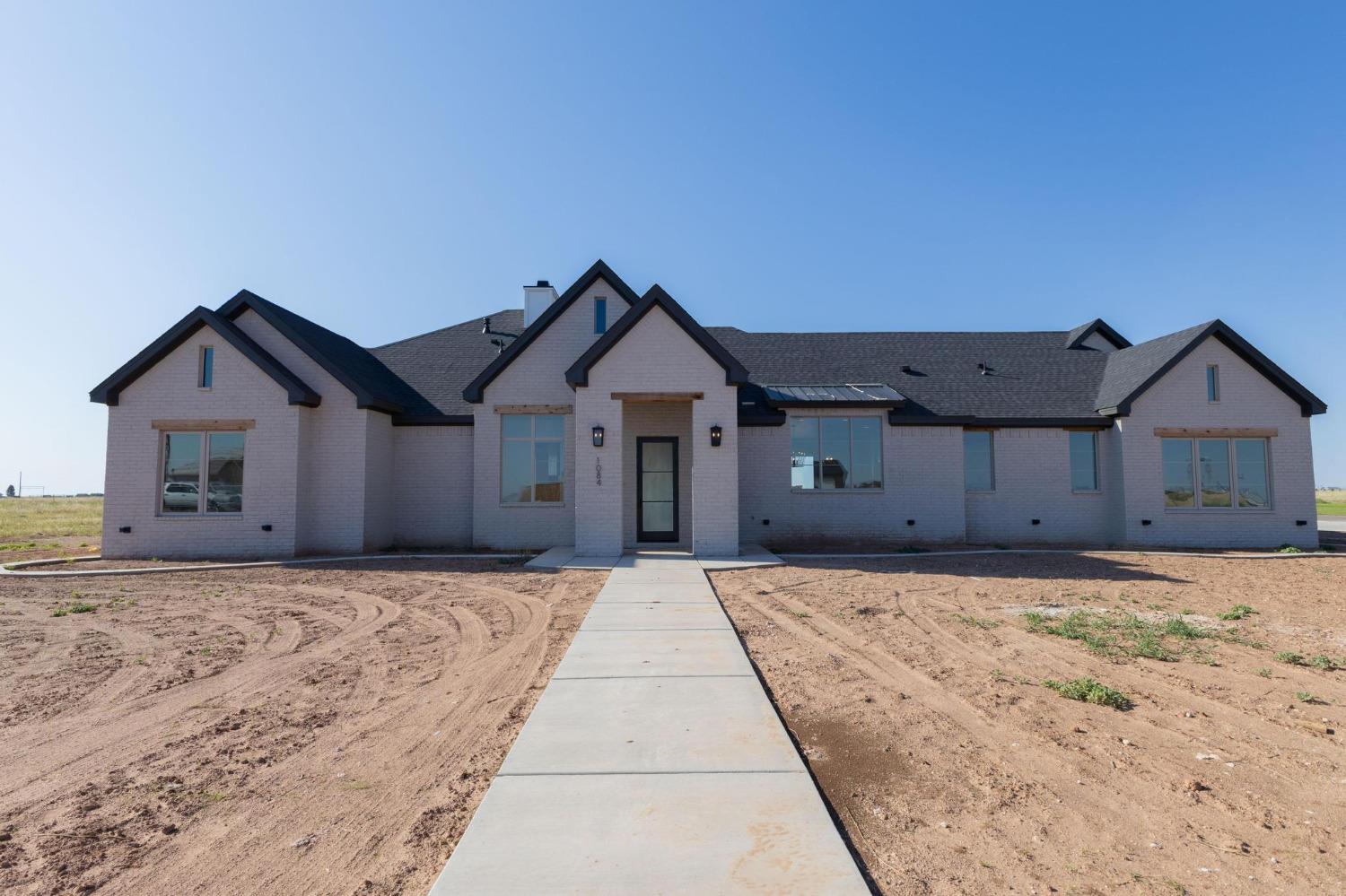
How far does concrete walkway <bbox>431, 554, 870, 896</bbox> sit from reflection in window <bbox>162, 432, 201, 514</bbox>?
503 inches

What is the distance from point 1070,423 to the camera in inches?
639

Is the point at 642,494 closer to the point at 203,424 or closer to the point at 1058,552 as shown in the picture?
the point at 1058,552

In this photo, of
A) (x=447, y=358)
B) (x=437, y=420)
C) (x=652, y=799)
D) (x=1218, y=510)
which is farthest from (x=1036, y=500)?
(x=447, y=358)

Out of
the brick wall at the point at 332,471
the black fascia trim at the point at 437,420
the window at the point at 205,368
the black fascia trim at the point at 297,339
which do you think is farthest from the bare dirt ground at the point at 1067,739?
the window at the point at 205,368

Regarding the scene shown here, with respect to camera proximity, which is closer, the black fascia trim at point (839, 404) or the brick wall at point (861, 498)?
the black fascia trim at point (839, 404)

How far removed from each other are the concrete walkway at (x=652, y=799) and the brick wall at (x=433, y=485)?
10780 mm

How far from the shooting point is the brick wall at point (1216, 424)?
15587 millimetres

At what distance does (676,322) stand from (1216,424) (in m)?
13.7

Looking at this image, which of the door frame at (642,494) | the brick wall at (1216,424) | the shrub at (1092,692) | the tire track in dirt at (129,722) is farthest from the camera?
the brick wall at (1216,424)

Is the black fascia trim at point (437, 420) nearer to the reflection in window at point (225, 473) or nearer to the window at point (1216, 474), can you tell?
the reflection in window at point (225, 473)

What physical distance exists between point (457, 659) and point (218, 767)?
2.38 meters

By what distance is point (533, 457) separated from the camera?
15227 millimetres

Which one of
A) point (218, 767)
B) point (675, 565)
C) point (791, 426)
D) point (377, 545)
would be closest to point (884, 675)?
point (218, 767)

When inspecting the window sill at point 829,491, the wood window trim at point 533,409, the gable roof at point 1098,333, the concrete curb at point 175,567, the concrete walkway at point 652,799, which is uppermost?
the gable roof at point 1098,333
